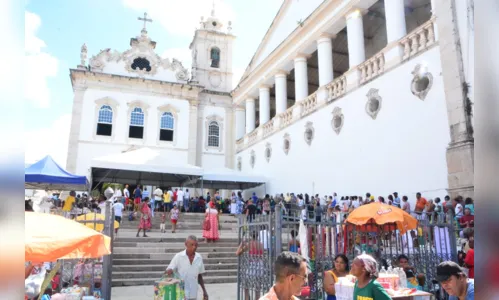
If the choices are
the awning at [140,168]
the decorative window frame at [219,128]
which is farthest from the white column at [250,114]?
the awning at [140,168]

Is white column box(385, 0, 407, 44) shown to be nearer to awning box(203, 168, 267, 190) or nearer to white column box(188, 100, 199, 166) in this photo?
awning box(203, 168, 267, 190)

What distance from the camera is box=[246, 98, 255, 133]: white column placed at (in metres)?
26.9

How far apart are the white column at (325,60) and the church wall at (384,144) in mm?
1631

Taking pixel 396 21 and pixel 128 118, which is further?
pixel 128 118

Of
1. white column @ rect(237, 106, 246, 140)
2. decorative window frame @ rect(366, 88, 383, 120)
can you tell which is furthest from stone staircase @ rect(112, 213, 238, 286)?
white column @ rect(237, 106, 246, 140)

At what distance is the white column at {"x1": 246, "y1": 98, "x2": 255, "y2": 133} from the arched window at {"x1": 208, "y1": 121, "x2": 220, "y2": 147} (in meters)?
3.18

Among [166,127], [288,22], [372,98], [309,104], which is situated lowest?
[372,98]

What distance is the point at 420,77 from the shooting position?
12.3 m

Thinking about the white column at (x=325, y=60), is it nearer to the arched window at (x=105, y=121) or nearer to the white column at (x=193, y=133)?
the white column at (x=193, y=133)

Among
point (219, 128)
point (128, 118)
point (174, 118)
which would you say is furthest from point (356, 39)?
point (128, 118)

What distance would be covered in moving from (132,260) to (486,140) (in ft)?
37.2

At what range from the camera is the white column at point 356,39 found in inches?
622

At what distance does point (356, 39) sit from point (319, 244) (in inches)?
445

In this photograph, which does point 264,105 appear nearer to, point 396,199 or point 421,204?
point 396,199
